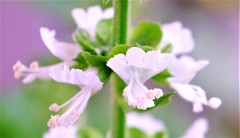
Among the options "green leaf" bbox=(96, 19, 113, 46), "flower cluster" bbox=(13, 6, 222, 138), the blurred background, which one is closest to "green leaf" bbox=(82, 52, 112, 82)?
"flower cluster" bbox=(13, 6, 222, 138)

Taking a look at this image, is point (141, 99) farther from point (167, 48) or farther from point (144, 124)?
point (144, 124)

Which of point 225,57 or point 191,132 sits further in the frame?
point 225,57

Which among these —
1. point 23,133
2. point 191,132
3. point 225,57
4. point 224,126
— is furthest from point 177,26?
point 225,57

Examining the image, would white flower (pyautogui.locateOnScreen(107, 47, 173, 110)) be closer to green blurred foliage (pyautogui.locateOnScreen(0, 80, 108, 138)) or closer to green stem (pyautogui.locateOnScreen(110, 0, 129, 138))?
green stem (pyautogui.locateOnScreen(110, 0, 129, 138))

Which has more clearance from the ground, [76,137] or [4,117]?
[4,117]

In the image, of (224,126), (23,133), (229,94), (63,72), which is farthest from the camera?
(229,94)

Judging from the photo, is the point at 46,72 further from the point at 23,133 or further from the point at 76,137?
the point at 23,133

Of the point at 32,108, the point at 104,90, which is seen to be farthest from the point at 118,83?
the point at 104,90
